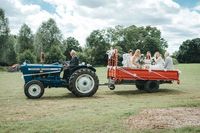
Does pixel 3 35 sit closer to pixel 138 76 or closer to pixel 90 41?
pixel 90 41

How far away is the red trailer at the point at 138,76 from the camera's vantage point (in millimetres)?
17688

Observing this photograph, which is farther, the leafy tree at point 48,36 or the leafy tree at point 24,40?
the leafy tree at point 48,36

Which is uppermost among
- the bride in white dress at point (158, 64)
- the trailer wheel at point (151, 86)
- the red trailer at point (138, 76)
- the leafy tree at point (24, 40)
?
the leafy tree at point (24, 40)

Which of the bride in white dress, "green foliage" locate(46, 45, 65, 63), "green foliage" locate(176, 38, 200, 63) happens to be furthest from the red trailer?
"green foliage" locate(176, 38, 200, 63)

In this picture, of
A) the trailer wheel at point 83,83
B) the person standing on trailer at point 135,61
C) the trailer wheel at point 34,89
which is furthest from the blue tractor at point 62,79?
the person standing on trailer at point 135,61

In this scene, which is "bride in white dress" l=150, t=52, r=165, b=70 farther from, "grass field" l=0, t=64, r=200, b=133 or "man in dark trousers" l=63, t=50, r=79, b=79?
"grass field" l=0, t=64, r=200, b=133

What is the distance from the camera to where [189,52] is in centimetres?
12356

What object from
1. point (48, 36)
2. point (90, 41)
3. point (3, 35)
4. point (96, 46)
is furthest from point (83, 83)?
point (90, 41)

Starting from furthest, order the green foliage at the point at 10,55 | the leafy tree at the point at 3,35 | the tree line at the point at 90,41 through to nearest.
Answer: the tree line at the point at 90,41
the green foliage at the point at 10,55
the leafy tree at the point at 3,35

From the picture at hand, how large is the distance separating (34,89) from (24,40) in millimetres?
84483

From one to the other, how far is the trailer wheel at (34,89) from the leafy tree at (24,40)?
82995 millimetres

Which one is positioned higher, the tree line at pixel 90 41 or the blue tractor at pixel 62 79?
the tree line at pixel 90 41

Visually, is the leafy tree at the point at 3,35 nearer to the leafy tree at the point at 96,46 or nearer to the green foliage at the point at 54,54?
the green foliage at the point at 54,54

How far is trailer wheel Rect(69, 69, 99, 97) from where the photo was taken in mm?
16383
